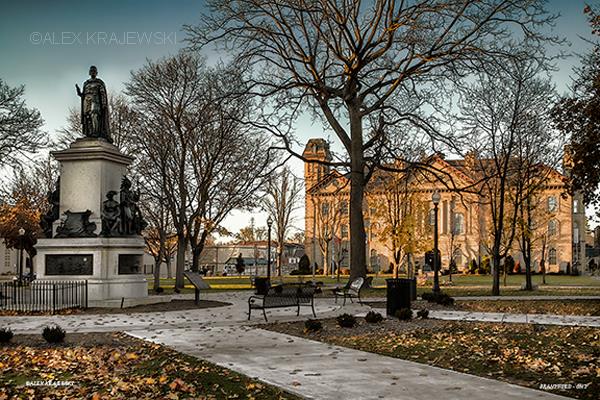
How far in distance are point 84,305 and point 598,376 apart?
15.0 metres

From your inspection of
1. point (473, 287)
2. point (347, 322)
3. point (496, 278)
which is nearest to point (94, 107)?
point (347, 322)

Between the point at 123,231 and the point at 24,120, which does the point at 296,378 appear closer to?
the point at 123,231

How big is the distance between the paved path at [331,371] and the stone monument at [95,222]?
7.50 metres

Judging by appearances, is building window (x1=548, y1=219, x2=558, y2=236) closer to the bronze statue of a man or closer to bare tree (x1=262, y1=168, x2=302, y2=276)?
bare tree (x1=262, y1=168, x2=302, y2=276)

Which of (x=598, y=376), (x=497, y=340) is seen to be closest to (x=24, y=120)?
(x=497, y=340)

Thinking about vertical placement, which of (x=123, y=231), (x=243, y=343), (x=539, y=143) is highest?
(x=539, y=143)

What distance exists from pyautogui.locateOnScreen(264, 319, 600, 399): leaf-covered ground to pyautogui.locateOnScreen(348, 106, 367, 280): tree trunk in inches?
496

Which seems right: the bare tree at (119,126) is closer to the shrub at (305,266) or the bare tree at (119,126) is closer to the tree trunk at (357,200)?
the tree trunk at (357,200)

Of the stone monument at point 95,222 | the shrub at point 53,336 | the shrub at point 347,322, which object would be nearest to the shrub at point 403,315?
the shrub at point 347,322

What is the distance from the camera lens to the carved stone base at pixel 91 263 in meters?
20.7

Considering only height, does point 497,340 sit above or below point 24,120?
below

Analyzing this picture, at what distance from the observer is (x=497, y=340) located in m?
12.7

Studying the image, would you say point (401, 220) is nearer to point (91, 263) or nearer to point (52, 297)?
point (91, 263)

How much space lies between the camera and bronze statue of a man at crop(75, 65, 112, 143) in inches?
869
